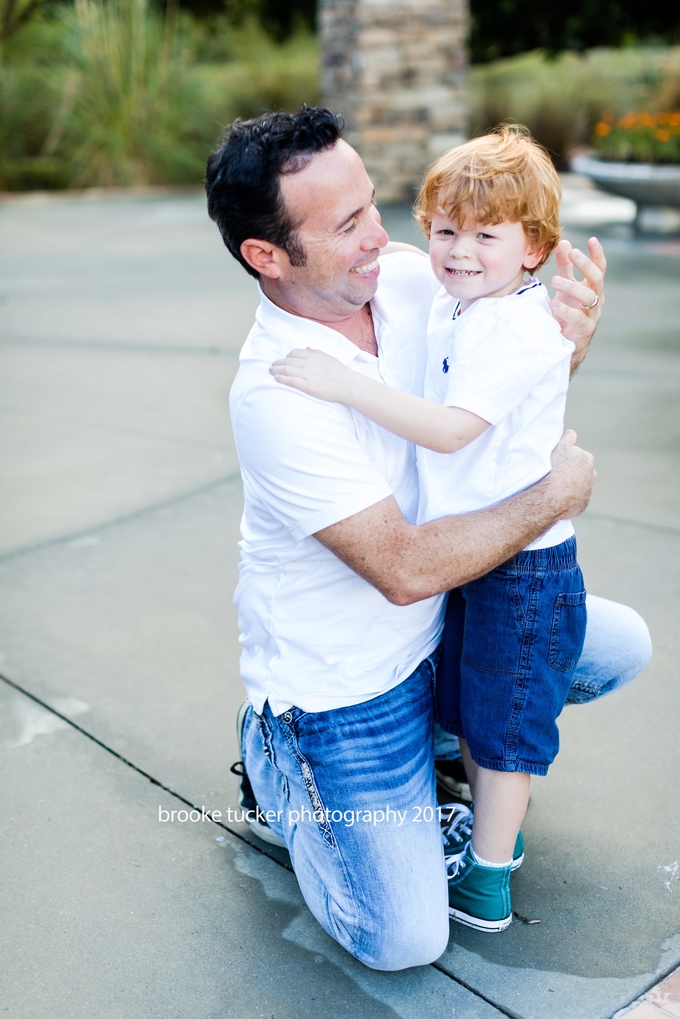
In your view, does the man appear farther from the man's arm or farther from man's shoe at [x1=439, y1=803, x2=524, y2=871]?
man's shoe at [x1=439, y1=803, x2=524, y2=871]

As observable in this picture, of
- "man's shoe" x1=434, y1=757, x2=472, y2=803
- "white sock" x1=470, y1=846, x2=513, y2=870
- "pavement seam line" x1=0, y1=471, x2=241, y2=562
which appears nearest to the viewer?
"white sock" x1=470, y1=846, x2=513, y2=870

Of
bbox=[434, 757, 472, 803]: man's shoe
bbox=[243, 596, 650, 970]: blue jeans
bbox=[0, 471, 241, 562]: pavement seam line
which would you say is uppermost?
bbox=[243, 596, 650, 970]: blue jeans

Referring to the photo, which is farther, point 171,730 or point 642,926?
point 171,730

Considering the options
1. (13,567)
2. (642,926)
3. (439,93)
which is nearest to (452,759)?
(642,926)

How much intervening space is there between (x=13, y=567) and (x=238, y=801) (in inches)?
58.0

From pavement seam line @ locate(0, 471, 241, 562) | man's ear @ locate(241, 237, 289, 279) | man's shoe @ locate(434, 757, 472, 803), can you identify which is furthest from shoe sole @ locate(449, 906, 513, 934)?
pavement seam line @ locate(0, 471, 241, 562)

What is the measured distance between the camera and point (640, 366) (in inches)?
211

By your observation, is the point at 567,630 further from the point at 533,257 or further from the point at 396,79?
the point at 396,79

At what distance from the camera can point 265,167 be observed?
1.87 metres

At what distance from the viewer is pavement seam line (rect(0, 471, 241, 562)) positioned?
11.8 ft

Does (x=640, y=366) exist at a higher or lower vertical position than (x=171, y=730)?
lower

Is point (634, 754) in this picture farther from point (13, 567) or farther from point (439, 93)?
point (439, 93)

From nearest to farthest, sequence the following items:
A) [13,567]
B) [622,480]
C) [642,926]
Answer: [642,926], [13,567], [622,480]

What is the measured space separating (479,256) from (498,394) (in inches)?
10.5
